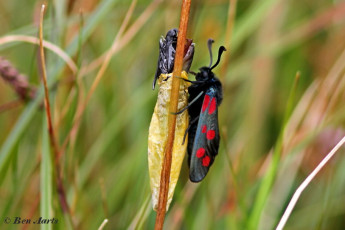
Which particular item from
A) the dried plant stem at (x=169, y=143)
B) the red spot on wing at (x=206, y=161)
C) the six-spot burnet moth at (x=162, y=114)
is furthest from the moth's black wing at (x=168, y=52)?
the red spot on wing at (x=206, y=161)

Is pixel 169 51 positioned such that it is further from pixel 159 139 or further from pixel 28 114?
pixel 28 114

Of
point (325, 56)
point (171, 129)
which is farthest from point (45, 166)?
point (325, 56)

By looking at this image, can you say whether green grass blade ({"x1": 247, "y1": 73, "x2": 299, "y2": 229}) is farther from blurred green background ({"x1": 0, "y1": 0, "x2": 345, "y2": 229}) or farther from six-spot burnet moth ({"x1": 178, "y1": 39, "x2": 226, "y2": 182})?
six-spot burnet moth ({"x1": 178, "y1": 39, "x2": 226, "y2": 182})

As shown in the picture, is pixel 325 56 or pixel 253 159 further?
pixel 325 56

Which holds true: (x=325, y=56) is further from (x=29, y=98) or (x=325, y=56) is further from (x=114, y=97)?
(x=29, y=98)

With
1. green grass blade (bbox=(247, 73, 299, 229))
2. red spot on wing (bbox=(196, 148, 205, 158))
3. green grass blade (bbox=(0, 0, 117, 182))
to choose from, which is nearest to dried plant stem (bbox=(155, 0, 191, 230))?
red spot on wing (bbox=(196, 148, 205, 158))

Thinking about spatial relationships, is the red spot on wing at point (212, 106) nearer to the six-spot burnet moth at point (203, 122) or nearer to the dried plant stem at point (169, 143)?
the six-spot burnet moth at point (203, 122)
